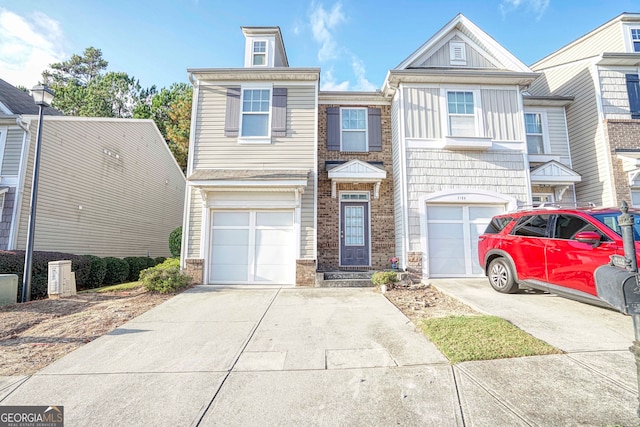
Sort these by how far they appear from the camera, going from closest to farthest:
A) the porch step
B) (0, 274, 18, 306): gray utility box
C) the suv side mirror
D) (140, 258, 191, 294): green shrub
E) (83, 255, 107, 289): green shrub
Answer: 1. the suv side mirror
2. (0, 274, 18, 306): gray utility box
3. (140, 258, 191, 294): green shrub
4. the porch step
5. (83, 255, 107, 289): green shrub

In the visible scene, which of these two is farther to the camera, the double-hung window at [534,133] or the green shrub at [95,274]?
the double-hung window at [534,133]

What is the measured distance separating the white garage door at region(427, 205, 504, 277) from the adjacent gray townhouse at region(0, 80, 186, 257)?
12512mm

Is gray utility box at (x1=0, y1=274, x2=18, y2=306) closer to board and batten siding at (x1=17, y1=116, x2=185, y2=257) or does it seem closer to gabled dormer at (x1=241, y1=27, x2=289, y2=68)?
board and batten siding at (x1=17, y1=116, x2=185, y2=257)

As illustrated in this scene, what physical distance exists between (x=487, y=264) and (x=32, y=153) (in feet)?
46.2

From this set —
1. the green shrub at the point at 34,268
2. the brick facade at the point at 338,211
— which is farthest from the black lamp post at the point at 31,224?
the brick facade at the point at 338,211

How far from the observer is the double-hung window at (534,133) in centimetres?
1010

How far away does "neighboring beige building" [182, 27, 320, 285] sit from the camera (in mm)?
8281

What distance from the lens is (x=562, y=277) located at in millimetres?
4879

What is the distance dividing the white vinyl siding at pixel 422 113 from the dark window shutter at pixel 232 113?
5.26 metres

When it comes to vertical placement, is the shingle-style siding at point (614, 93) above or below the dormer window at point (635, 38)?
below

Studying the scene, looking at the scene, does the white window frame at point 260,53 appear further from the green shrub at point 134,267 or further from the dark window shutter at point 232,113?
the green shrub at point 134,267

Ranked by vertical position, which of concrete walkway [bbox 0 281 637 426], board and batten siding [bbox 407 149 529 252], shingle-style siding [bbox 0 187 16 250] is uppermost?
board and batten siding [bbox 407 149 529 252]

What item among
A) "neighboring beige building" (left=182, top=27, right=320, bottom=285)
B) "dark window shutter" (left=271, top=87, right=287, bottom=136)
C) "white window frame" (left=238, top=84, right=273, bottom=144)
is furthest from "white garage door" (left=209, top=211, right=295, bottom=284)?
"dark window shutter" (left=271, top=87, right=287, bottom=136)

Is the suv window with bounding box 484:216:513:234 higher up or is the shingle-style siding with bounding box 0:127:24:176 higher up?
the shingle-style siding with bounding box 0:127:24:176
